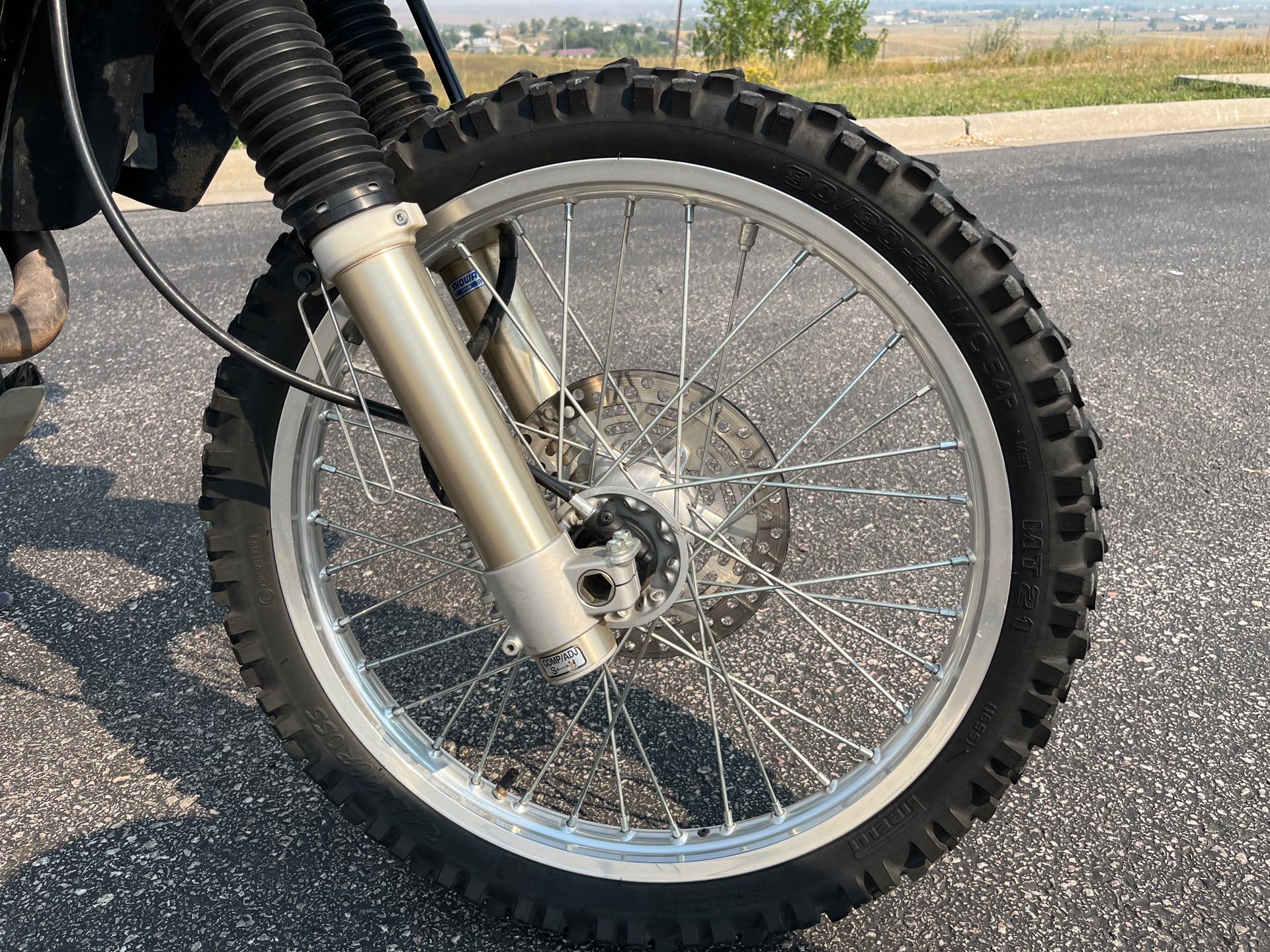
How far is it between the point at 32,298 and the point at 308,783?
38.2 inches

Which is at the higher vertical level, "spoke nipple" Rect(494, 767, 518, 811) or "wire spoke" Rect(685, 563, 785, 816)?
"wire spoke" Rect(685, 563, 785, 816)

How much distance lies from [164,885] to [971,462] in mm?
1437

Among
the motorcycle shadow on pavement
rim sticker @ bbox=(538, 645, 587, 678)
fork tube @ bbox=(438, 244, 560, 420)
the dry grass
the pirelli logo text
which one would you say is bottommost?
the motorcycle shadow on pavement

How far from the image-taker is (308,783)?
1943 mm

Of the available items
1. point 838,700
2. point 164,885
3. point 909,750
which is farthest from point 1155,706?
point 164,885

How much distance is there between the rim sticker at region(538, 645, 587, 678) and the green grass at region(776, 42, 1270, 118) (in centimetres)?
759

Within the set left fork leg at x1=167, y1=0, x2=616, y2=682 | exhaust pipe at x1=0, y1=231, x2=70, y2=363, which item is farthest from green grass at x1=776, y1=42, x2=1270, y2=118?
left fork leg at x1=167, y1=0, x2=616, y2=682

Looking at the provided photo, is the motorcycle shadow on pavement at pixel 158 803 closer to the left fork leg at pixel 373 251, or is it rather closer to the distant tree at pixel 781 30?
the left fork leg at pixel 373 251

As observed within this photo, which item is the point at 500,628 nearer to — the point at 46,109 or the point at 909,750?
the point at 909,750

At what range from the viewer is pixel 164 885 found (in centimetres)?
173

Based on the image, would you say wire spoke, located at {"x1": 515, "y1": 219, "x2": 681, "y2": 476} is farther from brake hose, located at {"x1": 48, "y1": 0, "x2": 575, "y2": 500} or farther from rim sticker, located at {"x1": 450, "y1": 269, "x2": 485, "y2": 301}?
brake hose, located at {"x1": 48, "y1": 0, "x2": 575, "y2": 500}

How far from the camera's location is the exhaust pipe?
68.1 inches

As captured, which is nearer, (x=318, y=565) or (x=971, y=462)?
(x=971, y=462)

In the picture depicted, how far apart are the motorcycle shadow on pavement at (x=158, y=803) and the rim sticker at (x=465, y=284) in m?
0.94
